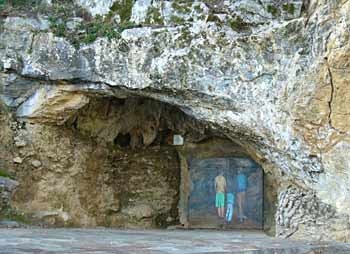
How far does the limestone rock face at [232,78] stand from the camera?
25.5 ft

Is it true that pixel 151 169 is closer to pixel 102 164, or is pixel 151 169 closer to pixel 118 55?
pixel 102 164

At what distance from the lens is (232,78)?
8.38 meters

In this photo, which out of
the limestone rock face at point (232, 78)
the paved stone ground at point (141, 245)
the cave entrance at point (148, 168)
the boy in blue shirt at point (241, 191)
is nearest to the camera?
the paved stone ground at point (141, 245)

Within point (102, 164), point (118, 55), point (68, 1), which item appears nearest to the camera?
point (118, 55)

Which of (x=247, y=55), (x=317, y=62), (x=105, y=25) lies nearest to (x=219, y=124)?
(x=247, y=55)

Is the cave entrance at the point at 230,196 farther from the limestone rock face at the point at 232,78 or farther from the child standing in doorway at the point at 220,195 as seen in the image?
the limestone rock face at the point at 232,78

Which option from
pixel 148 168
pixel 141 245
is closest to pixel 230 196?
pixel 148 168

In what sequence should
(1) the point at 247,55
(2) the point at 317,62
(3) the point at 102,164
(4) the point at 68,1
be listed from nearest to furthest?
(2) the point at 317,62, (1) the point at 247,55, (4) the point at 68,1, (3) the point at 102,164

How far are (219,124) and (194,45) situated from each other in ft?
4.25

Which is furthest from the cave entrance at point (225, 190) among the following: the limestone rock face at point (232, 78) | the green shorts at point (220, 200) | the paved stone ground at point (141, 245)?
the paved stone ground at point (141, 245)

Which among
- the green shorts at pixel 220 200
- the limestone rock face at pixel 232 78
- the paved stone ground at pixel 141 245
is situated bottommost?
the paved stone ground at pixel 141 245

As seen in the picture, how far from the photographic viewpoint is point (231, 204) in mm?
10656

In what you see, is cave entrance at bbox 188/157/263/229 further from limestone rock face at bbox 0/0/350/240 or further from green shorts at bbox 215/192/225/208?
limestone rock face at bbox 0/0/350/240

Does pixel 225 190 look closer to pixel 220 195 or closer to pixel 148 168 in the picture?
pixel 220 195
